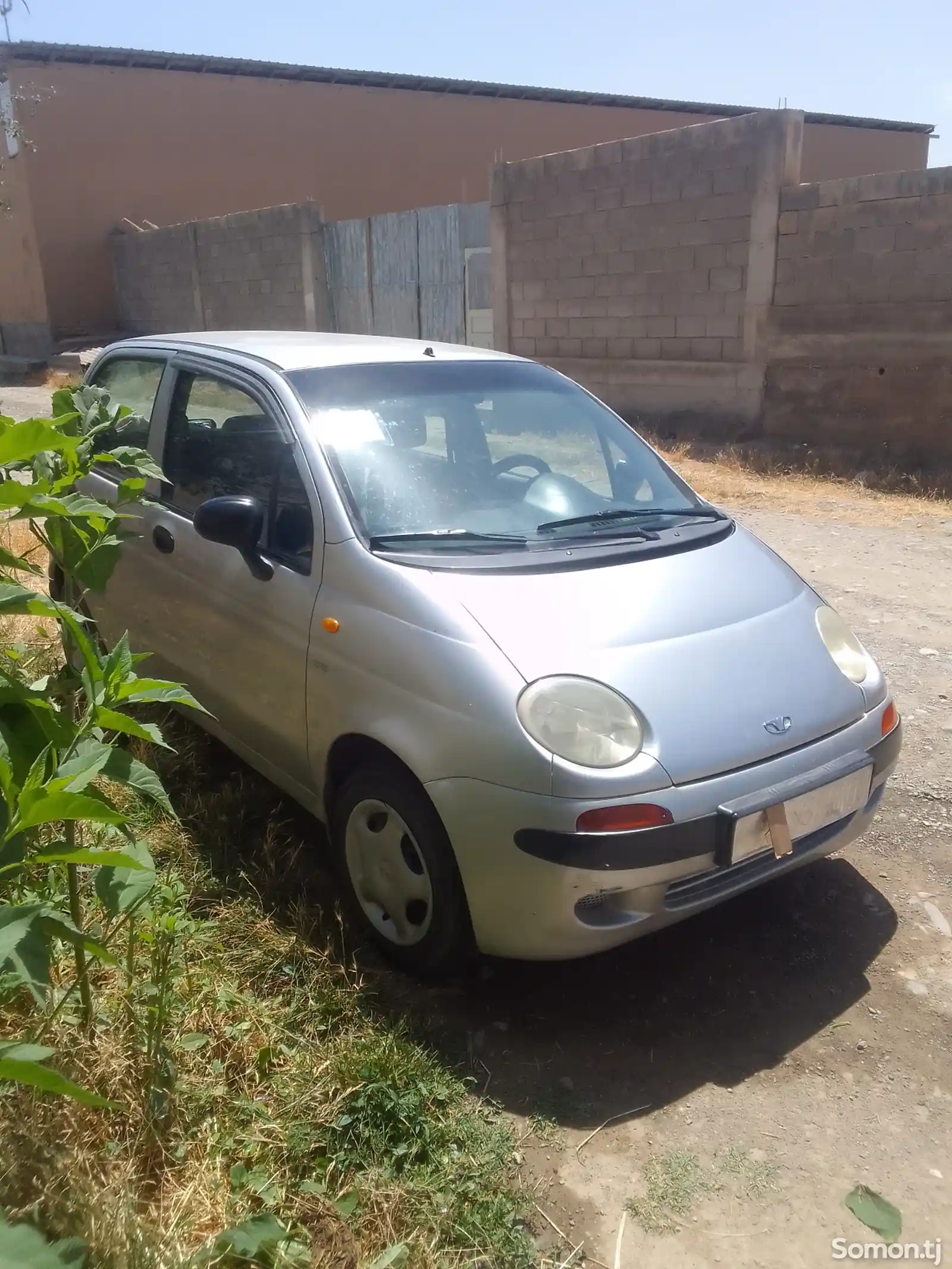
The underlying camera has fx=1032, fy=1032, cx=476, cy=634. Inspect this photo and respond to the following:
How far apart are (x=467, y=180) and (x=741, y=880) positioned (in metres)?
26.2

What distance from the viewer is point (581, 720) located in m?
2.43

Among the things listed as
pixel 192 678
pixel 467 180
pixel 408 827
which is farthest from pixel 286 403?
→ pixel 467 180

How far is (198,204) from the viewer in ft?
76.8

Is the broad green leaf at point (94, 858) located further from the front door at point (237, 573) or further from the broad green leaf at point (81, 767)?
the front door at point (237, 573)

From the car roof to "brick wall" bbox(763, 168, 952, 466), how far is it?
21.3 ft

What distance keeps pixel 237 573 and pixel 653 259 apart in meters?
9.33

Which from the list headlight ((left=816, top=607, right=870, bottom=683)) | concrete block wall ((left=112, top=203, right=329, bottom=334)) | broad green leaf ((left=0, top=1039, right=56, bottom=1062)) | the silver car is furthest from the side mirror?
concrete block wall ((left=112, top=203, right=329, bottom=334))

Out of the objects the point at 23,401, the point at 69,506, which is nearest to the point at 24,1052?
the point at 69,506

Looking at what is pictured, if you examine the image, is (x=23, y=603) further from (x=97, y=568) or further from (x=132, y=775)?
(x=97, y=568)

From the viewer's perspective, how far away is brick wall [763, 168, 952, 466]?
904 cm

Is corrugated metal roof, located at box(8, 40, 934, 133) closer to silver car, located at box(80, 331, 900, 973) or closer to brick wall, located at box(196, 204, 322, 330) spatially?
brick wall, located at box(196, 204, 322, 330)

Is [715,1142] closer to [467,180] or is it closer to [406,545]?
[406,545]

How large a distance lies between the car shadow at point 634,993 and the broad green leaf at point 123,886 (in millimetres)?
811

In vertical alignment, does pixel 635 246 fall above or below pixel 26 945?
above
